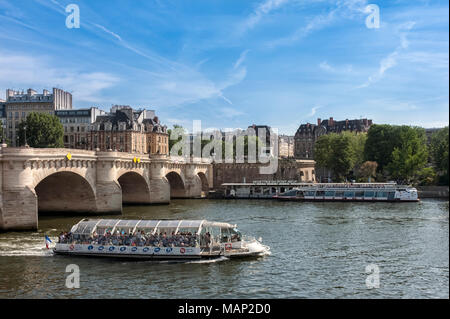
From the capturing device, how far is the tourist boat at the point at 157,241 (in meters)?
36.9

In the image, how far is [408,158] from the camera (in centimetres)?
10731

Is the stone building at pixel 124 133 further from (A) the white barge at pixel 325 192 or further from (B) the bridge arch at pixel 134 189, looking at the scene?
(B) the bridge arch at pixel 134 189

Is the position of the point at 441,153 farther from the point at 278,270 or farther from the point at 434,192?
the point at 278,270

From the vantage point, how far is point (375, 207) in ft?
259

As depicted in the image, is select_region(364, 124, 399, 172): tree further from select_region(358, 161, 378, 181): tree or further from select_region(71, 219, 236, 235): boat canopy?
select_region(71, 219, 236, 235): boat canopy

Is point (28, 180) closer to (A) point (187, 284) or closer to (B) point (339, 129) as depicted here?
(A) point (187, 284)

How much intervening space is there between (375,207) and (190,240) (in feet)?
162

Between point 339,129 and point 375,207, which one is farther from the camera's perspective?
point 339,129

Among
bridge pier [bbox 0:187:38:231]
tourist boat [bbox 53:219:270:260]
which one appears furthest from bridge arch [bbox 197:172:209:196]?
tourist boat [bbox 53:219:270:260]

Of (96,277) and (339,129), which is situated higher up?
(339,129)

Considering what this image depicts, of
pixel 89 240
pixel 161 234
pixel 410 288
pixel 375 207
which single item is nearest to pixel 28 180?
pixel 89 240

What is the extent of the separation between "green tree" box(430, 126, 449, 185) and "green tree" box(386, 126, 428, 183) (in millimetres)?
3260

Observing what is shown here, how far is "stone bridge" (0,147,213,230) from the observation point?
47.8 meters
